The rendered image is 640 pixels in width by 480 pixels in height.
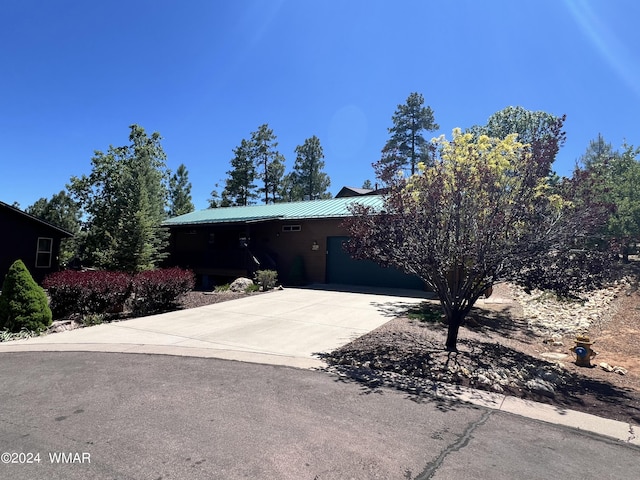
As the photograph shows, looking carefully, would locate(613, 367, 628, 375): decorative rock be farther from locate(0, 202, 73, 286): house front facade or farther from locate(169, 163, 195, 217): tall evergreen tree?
locate(169, 163, 195, 217): tall evergreen tree

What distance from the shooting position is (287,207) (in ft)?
72.3

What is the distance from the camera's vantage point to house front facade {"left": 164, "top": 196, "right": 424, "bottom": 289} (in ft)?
56.9

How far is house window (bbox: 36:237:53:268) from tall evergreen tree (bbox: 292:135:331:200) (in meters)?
31.7

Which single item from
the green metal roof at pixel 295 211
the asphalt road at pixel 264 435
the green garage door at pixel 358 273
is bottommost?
the asphalt road at pixel 264 435

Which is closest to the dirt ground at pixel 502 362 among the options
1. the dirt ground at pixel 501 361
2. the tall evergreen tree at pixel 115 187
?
the dirt ground at pixel 501 361

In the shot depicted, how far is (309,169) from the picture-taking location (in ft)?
158

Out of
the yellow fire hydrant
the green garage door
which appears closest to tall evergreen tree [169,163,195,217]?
the green garage door

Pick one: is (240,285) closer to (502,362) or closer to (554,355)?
(502,362)

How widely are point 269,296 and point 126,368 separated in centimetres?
845

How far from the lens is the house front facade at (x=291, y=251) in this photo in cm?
1734

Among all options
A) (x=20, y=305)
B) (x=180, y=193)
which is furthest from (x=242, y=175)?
(x=20, y=305)

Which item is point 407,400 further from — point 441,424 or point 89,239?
point 89,239

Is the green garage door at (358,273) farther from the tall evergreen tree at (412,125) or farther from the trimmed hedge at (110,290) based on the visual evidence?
the tall evergreen tree at (412,125)

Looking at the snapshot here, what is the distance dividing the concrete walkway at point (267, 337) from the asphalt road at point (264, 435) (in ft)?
1.57
